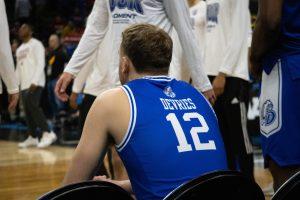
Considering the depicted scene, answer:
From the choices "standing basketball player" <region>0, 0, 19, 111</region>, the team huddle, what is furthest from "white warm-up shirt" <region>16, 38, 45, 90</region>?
the team huddle

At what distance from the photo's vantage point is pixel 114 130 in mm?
2627

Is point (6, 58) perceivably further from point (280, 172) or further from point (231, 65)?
point (280, 172)

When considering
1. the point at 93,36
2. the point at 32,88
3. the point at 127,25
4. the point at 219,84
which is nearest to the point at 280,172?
the point at 127,25

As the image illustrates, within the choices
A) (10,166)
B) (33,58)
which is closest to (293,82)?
(10,166)

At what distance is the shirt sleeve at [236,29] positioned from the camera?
5223 mm

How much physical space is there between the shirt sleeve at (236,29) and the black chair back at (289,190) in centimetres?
294

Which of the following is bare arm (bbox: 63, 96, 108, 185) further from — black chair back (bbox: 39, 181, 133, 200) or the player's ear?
black chair back (bbox: 39, 181, 133, 200)

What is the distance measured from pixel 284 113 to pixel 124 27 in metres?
1.48

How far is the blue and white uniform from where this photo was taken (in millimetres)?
2918

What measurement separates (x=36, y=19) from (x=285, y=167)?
1670 cm

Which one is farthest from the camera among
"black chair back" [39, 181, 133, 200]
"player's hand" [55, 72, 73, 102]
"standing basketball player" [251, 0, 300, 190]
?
"player's hand" [55, 72, 73, 102]

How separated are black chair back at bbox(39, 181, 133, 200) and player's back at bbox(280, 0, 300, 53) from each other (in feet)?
3.55

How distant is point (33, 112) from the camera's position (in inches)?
451

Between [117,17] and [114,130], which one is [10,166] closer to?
[117,17]
